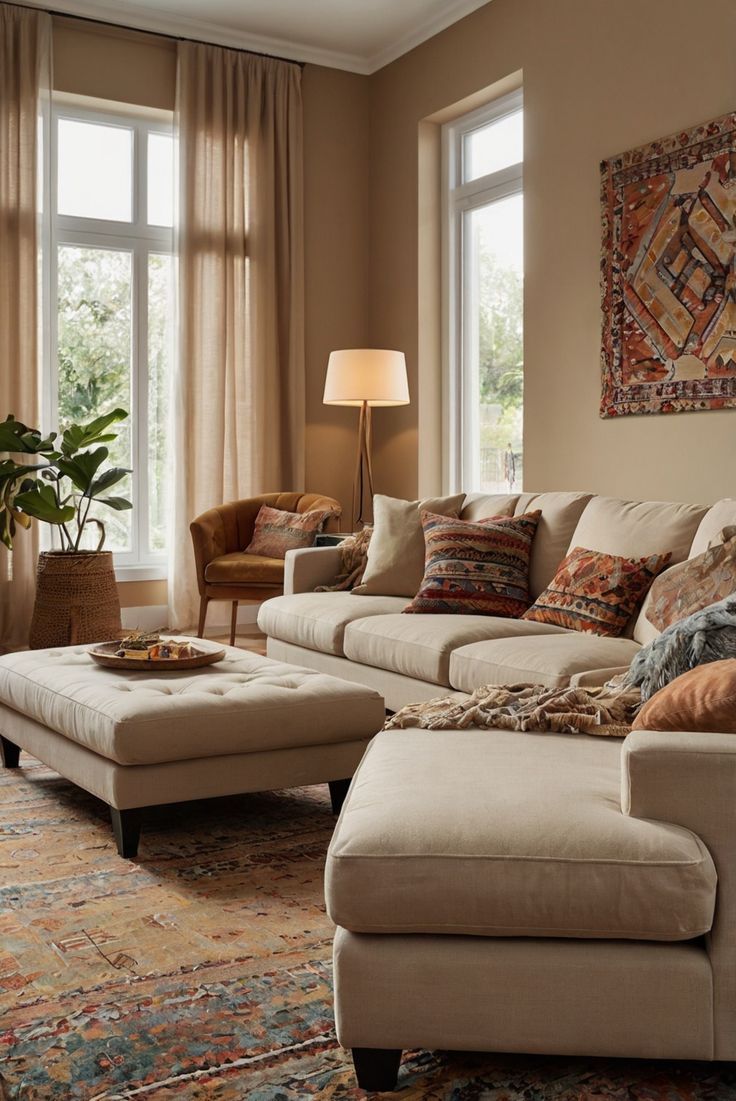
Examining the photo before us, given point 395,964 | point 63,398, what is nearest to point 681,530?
point 395,964

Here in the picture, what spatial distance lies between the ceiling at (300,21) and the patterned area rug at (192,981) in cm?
471

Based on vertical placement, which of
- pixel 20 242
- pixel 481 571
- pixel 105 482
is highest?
pixel 20 242

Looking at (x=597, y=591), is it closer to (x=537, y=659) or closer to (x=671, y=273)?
(x=537, y=659)

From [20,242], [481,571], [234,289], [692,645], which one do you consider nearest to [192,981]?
[692,645]

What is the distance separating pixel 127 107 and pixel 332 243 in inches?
57.2

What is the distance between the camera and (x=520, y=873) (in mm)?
1671

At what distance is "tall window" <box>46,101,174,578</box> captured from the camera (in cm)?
636

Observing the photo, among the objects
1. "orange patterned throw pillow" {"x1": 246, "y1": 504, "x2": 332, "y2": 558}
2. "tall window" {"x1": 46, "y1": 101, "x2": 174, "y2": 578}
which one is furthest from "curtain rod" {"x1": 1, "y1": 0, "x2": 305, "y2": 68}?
"orange patterned throw pillow" {"x1": 246, "y1": 504, "x2": 332, "y2": 558}

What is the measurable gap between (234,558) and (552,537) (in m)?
2.23

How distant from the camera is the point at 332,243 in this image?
7.00 meters

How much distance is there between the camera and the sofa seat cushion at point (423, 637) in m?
3.70

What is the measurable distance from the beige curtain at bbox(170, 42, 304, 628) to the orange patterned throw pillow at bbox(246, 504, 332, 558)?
2.05 ft

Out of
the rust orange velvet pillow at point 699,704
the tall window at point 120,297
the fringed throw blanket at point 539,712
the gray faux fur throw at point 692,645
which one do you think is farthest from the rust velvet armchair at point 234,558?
the rust orange velvet pillow at point 699,704

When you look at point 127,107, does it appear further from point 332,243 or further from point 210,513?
point 210,513
